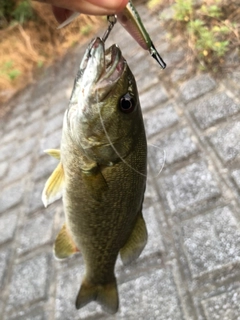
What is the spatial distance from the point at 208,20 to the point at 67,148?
3.53 meters

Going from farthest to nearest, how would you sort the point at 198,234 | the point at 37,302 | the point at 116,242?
the point at 37,302, the point at 198,234, the point at 116,242

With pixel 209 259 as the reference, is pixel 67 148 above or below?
above

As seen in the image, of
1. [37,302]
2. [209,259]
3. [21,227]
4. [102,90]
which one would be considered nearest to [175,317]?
[209,259]

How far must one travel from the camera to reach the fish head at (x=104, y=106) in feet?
4.88

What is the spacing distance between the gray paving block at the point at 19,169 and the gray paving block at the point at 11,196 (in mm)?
158

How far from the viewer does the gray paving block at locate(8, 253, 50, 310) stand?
3113 millimetres

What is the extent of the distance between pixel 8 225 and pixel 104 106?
2722mm

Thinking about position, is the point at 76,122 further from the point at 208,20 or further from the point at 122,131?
the point at 208,20

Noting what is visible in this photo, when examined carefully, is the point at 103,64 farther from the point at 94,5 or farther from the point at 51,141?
the point at 51,141

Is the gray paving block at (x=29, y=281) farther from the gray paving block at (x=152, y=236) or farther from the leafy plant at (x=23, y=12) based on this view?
the leafy plant at (x=23, y=12)

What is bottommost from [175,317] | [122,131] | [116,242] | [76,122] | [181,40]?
[181,40]

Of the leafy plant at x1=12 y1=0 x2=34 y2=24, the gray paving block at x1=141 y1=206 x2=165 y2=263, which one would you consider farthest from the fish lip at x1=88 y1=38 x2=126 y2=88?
the leafy plant at x1=12 y1=0 x2=34 y2=24

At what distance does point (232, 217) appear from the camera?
110 inches

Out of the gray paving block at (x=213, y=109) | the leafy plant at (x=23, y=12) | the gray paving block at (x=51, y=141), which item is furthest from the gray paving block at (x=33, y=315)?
the leafy plant at (x=23, y=12)
